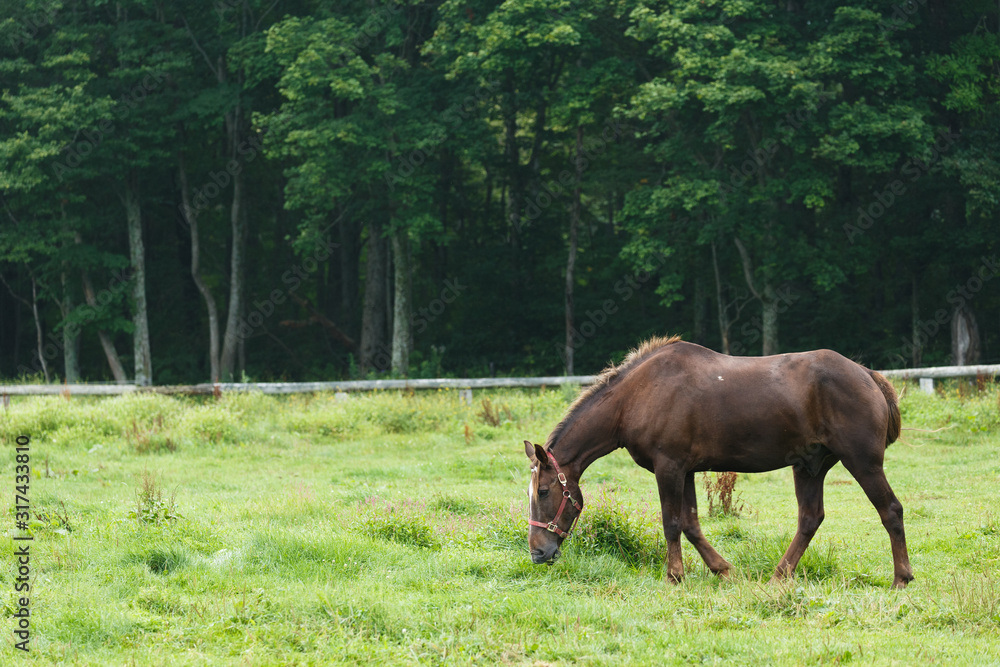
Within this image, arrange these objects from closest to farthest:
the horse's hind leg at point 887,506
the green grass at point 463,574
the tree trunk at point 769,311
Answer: the green grass at point 463,574, the horse's hind leg at point 887,506, the tree trunk at point 769,311

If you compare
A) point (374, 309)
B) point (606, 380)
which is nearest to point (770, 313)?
point (374, 309)

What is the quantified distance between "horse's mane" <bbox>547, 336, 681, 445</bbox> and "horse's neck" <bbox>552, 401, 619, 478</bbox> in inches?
2.1

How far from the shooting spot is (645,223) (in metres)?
27.2

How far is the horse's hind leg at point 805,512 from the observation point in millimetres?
7344

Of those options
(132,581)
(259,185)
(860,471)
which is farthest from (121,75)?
(860,471)

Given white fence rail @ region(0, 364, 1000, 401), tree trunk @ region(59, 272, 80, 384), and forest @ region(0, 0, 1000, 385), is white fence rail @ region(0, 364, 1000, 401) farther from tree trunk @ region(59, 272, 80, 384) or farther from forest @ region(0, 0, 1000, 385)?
tree trunk @ region(59, 272, 80, 384)

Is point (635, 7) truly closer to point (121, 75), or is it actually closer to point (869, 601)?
point (121, 75)

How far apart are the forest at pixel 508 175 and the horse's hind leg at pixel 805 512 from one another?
17362mm

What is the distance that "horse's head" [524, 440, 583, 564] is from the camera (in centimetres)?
748

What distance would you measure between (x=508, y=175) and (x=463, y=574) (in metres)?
28.2

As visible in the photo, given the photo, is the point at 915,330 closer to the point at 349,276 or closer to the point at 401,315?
the point at 401,315

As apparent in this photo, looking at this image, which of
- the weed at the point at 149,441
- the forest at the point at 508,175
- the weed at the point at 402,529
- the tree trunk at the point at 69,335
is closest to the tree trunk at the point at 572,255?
the forest at the point at 508,175

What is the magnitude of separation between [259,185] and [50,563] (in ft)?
106

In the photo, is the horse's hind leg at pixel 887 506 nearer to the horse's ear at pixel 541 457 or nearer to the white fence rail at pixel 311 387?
the horse's ear at pixel 541 457
